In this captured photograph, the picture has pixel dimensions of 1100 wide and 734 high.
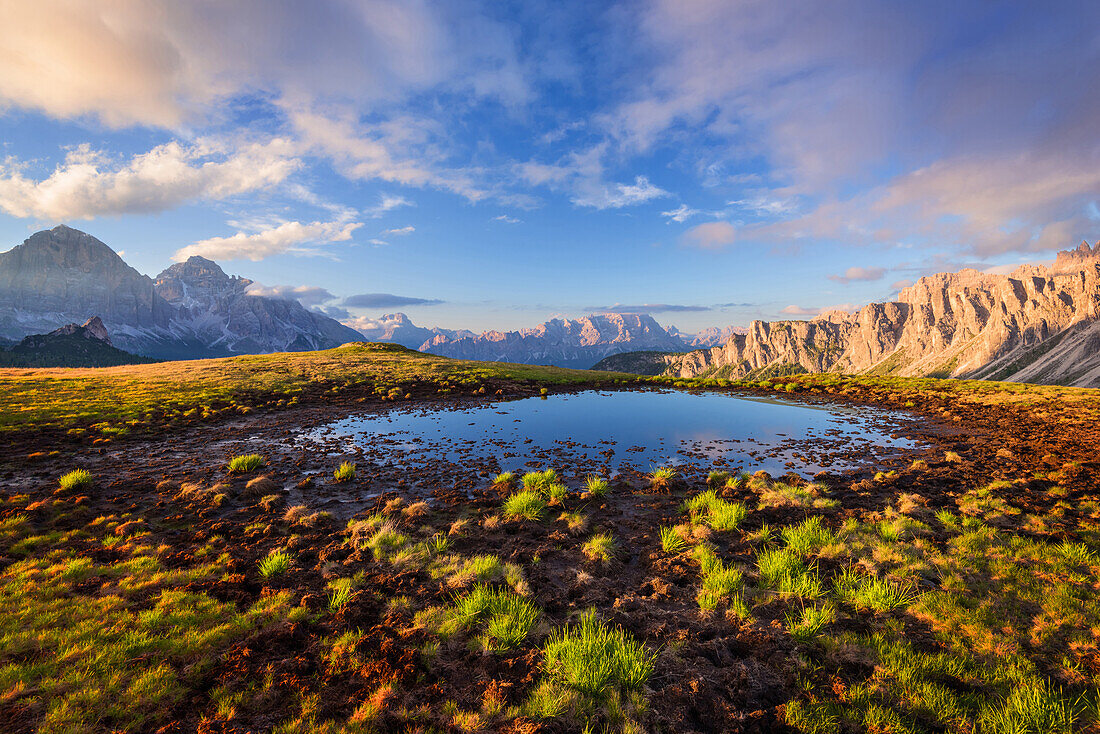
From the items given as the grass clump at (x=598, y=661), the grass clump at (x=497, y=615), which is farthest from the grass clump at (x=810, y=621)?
the grass clump at (x=497, y=615)

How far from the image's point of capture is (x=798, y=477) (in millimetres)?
19969

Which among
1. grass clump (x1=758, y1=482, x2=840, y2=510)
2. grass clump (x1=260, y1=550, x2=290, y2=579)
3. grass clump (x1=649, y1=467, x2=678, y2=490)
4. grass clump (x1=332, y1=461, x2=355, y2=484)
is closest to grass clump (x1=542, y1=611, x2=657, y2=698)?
grass clump (x1=260, y1=550, x2=290, y2=579)

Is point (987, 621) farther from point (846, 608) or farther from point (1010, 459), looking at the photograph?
point (1010, 459)

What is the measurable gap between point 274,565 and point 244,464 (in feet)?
41.3

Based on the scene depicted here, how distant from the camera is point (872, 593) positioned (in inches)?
388

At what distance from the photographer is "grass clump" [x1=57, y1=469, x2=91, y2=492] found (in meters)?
17.0

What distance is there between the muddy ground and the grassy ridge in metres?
7.70

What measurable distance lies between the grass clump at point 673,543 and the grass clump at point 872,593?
167 inches

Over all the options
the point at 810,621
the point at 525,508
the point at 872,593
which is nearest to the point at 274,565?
the point at 525,508

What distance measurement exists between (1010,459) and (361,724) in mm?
32853

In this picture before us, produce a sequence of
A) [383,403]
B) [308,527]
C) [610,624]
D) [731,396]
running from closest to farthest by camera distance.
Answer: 1. [610,624]
2. [308,527]
3. [383,403]
4. [731,396]

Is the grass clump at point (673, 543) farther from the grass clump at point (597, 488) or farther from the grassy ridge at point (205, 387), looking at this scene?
the grassy ridge at point (205, 387)

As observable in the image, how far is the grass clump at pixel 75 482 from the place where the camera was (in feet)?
55.7

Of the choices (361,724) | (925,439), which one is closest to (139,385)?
(361,724)
